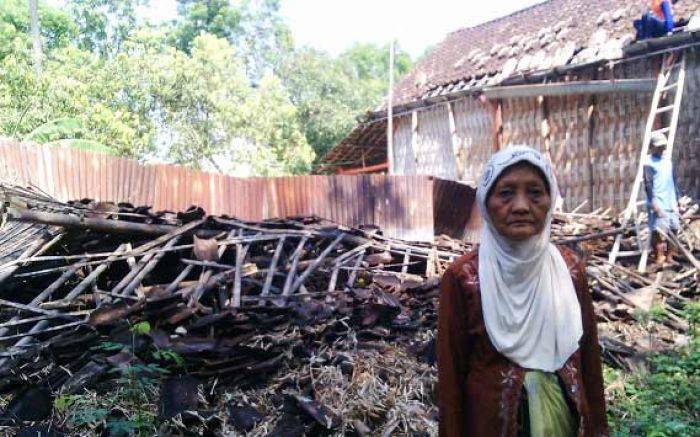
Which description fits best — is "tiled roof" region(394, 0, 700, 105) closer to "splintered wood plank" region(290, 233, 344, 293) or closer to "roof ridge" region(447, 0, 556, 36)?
"roof ridge" region(447, 0, 556, 36)

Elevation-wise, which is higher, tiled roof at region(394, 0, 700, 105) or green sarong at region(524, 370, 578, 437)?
tiled roof at region(394, 0, 700, 105)

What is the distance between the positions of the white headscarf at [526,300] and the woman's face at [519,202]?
25 millimetres

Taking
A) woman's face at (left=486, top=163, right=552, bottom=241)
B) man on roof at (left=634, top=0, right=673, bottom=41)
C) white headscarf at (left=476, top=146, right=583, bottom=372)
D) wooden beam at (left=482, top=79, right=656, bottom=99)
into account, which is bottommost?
white headscarf at (left=476, top=146, right=583, bottom=372)

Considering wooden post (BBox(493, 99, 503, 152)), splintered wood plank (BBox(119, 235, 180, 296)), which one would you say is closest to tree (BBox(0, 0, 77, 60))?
wooden post (BBox(493, 99, 503, 152))

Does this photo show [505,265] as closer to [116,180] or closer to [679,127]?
[116,180]

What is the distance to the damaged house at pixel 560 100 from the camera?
10797mm

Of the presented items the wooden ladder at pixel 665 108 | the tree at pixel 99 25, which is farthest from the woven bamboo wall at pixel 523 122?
the tree at pixel 99 25

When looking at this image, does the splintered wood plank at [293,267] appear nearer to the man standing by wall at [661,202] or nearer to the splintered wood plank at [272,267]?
the splintered wood plank at [272,267]

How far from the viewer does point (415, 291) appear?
6453mm

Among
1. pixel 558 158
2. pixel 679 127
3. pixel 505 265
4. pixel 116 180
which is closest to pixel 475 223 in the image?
pixel 558 158

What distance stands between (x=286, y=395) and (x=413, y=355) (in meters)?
1.28

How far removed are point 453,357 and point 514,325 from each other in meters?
0.25

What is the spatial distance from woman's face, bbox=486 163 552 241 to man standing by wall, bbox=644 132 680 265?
7.47 meters

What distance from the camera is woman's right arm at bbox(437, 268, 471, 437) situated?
2049 mm
